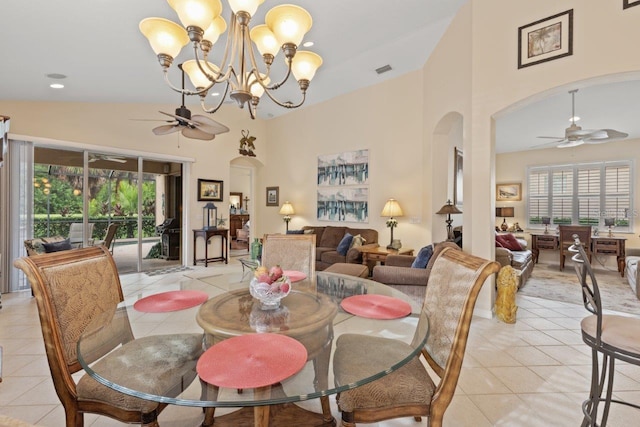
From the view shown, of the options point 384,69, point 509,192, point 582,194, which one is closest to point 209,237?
point 384,69

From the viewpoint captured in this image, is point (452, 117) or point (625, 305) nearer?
point (625, 305)

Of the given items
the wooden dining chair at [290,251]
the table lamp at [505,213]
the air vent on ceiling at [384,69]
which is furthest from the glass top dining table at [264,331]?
the table lamp at [505,213]

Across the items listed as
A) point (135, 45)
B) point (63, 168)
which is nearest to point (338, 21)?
point (135, 45)

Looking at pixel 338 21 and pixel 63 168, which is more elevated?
pixel 338 21

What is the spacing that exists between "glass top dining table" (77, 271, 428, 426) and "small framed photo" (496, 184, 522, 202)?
24.0ft

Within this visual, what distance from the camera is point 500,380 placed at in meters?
2.23

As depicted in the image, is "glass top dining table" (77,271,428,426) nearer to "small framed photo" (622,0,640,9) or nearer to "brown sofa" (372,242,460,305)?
"brown sofa" (372,242,460,305)

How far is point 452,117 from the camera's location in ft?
14.1

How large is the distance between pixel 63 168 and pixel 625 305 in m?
8.51

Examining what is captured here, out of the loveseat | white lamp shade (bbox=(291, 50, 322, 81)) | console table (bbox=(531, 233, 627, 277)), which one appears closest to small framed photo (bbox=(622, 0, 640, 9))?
white lamp shade (bbox=(291, 50, 322, 81))

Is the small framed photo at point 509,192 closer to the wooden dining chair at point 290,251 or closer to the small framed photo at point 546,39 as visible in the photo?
the small framed photo at point 546,39

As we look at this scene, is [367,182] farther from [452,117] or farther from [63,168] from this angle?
[63,168]

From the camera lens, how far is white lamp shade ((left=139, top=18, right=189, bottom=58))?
1950 millimetres

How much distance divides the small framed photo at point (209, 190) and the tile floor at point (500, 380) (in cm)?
372
